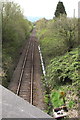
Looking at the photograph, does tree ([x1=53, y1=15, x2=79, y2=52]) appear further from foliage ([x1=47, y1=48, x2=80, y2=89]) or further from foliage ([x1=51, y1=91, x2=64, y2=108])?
foliage ([x1=51, y1=91, x2=64, y2=108])

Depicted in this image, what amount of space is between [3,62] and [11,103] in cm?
1909

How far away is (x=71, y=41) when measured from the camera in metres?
20.9

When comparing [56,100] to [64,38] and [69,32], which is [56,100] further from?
[69,32]

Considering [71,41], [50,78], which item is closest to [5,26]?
[71,41]

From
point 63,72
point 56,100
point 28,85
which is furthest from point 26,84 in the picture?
point 56,100

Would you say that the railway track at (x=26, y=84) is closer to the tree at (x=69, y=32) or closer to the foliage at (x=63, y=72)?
the foliage at (x=63, y=72)

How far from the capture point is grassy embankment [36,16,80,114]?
12.5 m

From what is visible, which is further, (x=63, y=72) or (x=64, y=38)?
(x=64, y=38)

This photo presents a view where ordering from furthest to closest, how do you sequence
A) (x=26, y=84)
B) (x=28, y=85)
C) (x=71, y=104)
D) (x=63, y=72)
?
(x=26, y=84) < (x=28, y=85) < (x=63, y=72) < (x=71, y=104)

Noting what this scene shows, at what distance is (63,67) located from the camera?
15797mm

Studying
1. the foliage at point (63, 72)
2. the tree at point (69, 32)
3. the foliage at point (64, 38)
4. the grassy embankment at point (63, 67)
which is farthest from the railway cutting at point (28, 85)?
the tree at point (69, 32)

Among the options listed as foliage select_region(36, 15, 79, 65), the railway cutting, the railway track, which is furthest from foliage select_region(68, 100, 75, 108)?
foliage select_region(36, 15, 79, 65)

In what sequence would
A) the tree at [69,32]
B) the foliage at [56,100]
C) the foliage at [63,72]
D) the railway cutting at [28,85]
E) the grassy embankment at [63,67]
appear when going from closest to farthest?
the foliage at [56,100], the grassy embankment at [63,67], the railway cutting at [28,85], the foliage at [63,72], the tree at [69,32]

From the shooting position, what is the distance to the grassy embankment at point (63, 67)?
12.5 meters
